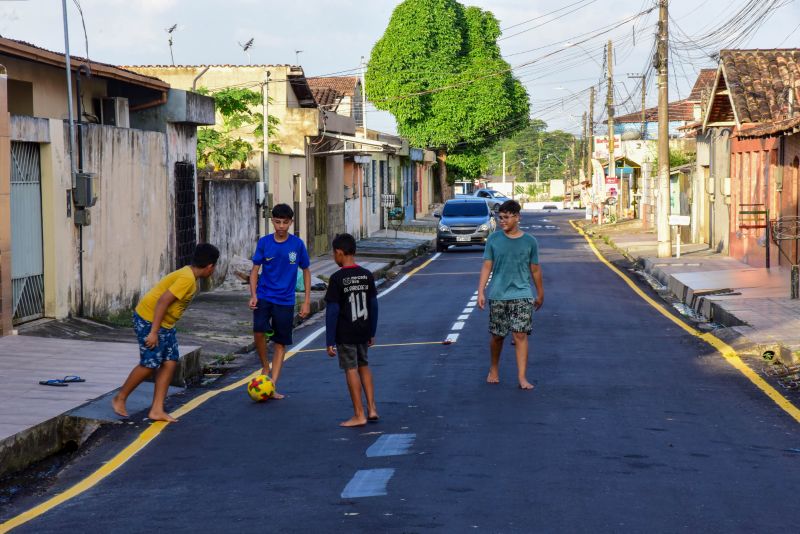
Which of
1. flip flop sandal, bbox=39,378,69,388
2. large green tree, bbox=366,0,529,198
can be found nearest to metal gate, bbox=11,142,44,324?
flip flop sandal, bbox=39,378,69,388

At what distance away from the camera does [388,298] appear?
2455cm

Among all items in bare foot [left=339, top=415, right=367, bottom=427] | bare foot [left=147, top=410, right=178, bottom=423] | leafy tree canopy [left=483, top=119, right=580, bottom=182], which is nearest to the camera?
bare foot [left=339, top=415, right=367, bottom=427]

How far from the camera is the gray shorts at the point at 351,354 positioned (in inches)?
399

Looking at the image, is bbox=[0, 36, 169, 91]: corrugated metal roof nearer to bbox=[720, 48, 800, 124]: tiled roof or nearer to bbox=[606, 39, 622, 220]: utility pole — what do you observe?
bbox=[720, 48, 800, 124]: tiled roof

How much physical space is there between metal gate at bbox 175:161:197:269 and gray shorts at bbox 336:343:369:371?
43.3ft

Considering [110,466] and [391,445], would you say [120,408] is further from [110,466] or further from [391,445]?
[391,445]

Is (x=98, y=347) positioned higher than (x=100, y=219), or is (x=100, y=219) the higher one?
(x=100, y=219)

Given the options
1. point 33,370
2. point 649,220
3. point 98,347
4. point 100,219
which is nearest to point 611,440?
point 33,370

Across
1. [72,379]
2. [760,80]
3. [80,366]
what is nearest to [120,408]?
[72,379]

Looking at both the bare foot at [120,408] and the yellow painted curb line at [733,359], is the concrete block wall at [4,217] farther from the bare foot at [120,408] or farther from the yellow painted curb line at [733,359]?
the yellow painted curb line at [733,359]

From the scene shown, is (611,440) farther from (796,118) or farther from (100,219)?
(796,118)

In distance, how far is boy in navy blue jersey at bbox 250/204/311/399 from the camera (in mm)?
11852

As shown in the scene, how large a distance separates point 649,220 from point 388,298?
104ft

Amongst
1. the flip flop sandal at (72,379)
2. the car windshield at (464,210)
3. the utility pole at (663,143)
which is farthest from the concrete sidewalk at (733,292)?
the flip flop sandal at (72,379)
